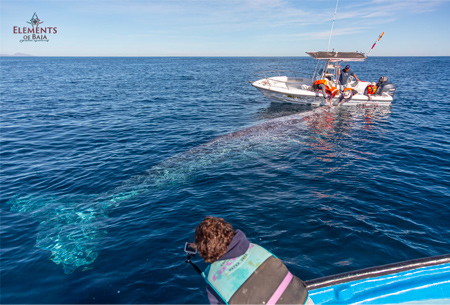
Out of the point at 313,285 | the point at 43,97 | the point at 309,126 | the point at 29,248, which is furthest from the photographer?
the point at 43,97

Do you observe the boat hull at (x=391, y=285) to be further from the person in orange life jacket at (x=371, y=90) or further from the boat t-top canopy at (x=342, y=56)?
the person in orange life jacket at (x=371, y=90)

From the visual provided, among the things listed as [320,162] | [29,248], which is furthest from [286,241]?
[29,248]

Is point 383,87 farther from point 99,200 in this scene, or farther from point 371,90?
point 99,200

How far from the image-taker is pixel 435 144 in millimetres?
15695

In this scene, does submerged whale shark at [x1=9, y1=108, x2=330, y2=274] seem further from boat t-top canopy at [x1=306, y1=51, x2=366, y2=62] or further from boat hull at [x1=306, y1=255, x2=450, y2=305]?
boat t-top canopy at [x1=306, y1=51, x2=366, y2=62]

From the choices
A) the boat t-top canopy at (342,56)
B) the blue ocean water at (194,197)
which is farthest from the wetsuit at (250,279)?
the boat t-top canopy at (342,56)

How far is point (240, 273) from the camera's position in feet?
8.93

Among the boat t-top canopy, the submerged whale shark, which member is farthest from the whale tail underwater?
the boat t-top canopy

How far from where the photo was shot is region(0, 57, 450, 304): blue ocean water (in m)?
6.91

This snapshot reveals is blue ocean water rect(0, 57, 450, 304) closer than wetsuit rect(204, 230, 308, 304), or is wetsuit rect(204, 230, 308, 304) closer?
wetsuit rect(204, 230, 308, 304)

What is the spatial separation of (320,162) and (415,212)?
4.79 m

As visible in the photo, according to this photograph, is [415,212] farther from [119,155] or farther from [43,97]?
[43,97]

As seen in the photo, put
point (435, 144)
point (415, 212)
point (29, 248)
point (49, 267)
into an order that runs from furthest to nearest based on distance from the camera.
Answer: point (435, 144)
point (415, 212)
point (29, 248)
point (49, 267)

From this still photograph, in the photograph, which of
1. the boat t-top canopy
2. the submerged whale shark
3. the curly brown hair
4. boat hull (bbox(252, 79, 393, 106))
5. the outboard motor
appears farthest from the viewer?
the outboard motor
